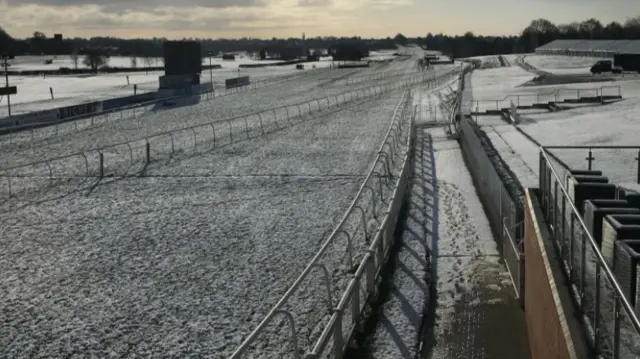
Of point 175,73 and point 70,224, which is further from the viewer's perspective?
point 175,73

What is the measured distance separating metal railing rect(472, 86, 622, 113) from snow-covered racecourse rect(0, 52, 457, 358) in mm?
13502

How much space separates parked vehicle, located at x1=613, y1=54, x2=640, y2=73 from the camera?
60844 millimetres

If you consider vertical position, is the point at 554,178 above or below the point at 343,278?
above

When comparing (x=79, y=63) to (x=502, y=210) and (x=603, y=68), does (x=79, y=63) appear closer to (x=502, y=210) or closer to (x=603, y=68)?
(x=603, y=68)

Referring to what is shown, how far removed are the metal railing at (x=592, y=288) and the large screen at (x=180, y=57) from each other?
4583 cm

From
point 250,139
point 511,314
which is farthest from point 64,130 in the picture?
point 511,314

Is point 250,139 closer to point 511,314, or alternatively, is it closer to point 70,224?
point 70,224

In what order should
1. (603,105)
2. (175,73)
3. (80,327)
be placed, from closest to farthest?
1. (80,327)
2. (603,105)
3. (175,73)

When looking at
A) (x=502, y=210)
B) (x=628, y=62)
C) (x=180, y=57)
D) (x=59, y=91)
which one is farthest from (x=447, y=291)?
(x=628, y=62)

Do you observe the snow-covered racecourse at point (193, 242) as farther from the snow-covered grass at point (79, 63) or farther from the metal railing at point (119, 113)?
the snow-covered grass at point (79, 63)

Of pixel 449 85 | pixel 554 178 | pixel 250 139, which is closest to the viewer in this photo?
pixel 554 178

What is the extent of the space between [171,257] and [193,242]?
36.7 inches

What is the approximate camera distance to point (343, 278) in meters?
10.2

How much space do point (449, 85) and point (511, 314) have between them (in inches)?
1915
